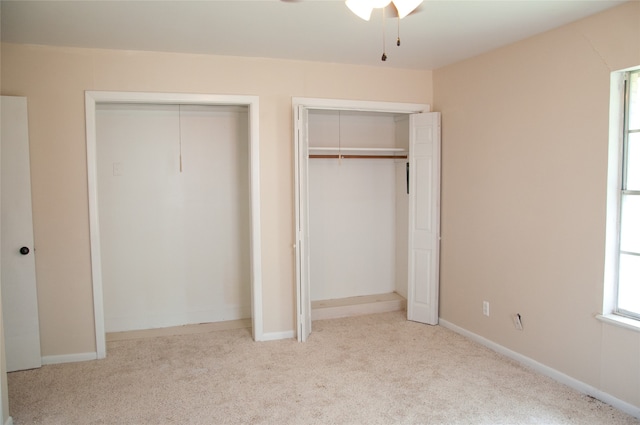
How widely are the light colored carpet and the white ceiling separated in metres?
2.49

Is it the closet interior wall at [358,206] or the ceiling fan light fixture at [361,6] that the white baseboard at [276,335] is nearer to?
the closet interior wall at [358,206]

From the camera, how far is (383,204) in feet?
16.5

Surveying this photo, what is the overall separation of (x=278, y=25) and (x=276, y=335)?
263 centimetres

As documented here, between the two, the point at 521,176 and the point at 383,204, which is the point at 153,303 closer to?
the point at 383,204

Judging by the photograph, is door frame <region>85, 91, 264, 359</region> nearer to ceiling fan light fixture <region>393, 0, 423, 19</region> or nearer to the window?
ceiling fan light fixture <region>393, 0, 423, 19</region>

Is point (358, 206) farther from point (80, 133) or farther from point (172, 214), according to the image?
point (80, 133)

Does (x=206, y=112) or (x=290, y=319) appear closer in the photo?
(x=290, y=319)

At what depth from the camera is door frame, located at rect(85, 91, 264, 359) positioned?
351 centimetres

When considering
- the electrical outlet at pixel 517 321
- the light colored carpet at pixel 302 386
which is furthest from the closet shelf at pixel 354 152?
the electrical outlet at pixel 517 321

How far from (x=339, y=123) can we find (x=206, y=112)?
1.41 m

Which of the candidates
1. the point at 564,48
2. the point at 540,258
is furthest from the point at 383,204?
the point at 564,48

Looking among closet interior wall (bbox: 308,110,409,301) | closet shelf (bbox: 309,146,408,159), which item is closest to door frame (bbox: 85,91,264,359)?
closet shelf (bbox: 309,146,408,159)

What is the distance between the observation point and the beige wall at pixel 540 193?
276cm

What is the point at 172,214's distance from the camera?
14.4 ft
